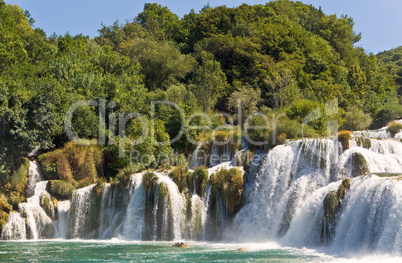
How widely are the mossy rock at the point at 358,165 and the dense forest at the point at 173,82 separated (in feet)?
20.2

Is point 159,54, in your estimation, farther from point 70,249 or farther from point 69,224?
point 70,249

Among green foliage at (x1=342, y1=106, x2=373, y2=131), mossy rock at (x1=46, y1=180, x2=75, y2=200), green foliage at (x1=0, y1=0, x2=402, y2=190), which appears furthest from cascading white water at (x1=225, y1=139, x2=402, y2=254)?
green foliage at (x1=342, y1=106, x2=373, y2=131)

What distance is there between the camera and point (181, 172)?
3186 cm

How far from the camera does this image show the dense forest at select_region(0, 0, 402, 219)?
115ft

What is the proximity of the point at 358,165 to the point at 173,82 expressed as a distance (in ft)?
101

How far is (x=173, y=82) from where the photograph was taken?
5522cm

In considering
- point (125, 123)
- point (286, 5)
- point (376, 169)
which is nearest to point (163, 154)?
point (125, 123)

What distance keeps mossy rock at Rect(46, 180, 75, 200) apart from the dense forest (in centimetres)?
42

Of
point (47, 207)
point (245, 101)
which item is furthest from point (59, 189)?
point (245, 101)

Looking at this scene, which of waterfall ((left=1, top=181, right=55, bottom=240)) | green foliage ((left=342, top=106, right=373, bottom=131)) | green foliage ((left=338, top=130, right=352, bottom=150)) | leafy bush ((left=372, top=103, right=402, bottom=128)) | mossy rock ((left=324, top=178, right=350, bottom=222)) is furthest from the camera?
leafy bush ((left=372, top=103, right=402, bottom=128))

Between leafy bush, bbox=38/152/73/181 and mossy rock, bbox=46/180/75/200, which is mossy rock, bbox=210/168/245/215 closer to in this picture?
mossy rock, bbox=46/180/75/200

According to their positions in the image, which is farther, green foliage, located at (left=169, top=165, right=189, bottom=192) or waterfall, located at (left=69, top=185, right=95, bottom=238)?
waterfall, located at (left=69, top=185, right=95, bottom=238)

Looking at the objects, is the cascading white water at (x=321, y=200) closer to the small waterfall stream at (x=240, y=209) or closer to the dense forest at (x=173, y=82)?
the small waterfall stream at (x=240, y=209)

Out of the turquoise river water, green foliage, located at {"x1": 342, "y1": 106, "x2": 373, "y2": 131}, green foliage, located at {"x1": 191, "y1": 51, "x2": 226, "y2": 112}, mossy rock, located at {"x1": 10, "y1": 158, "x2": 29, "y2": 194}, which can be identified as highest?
green foliage, located at {"x1": 191, "y1": 51, "x2": 226, "y2": 112}
